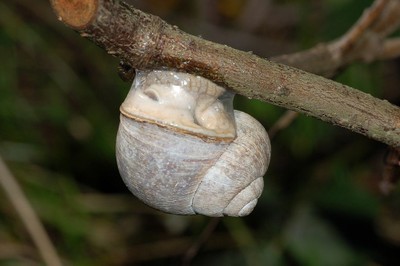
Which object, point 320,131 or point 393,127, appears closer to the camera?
point 393,127

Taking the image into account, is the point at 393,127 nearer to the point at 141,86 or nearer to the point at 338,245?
the point at 141,86

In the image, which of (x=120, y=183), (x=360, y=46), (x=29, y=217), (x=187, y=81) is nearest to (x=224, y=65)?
(x=187, y=81)

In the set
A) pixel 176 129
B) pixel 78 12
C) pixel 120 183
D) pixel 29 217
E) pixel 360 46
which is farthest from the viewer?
pixel 120 183

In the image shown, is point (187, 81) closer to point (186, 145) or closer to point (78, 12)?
point (186, 145)

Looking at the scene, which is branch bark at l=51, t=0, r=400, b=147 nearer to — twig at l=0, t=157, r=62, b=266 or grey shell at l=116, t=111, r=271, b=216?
grey shell at l=116, t=111, r=271, b=216

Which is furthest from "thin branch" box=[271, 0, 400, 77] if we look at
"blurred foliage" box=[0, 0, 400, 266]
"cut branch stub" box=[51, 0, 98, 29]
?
"cut branch stub" box=[51, 0, 98, 29]

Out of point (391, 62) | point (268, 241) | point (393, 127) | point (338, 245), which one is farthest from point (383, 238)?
point (393, 127)

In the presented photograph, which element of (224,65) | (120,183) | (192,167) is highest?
(224,65)
